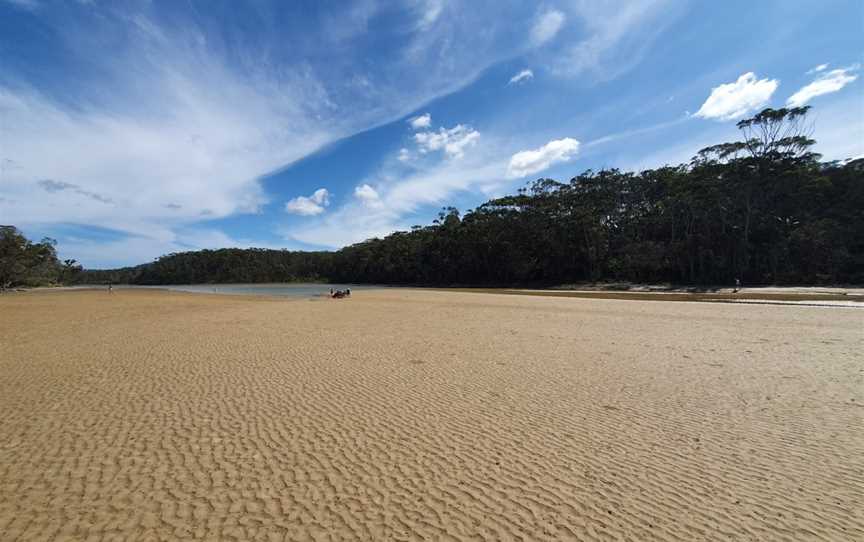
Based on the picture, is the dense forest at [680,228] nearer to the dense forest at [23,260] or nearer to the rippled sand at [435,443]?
the rippled sand at [435,443]

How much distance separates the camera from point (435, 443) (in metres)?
4.91

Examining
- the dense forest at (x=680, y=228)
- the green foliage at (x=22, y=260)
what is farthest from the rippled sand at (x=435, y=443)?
the green foliage at (x=22, y=260)

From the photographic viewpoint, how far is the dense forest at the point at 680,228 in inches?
1462

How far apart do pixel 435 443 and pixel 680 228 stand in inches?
2161

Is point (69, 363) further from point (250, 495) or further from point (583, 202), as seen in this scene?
point (583, 202)

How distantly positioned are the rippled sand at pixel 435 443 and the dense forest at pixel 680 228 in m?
39.1

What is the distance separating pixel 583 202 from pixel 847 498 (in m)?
55.3

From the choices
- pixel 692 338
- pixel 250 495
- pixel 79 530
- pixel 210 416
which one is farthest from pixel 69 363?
pixel 692 338

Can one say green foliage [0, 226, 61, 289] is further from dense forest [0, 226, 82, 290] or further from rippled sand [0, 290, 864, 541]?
rippled sand [0, 290, 864, 541]

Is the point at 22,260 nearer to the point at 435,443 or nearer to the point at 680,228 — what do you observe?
the point at 435,443

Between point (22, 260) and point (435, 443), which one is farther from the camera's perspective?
point (22, 260)

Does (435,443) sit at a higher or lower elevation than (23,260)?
lower

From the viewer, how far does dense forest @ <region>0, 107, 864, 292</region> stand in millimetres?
37125

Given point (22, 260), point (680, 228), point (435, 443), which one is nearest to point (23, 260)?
point (22, 260)
